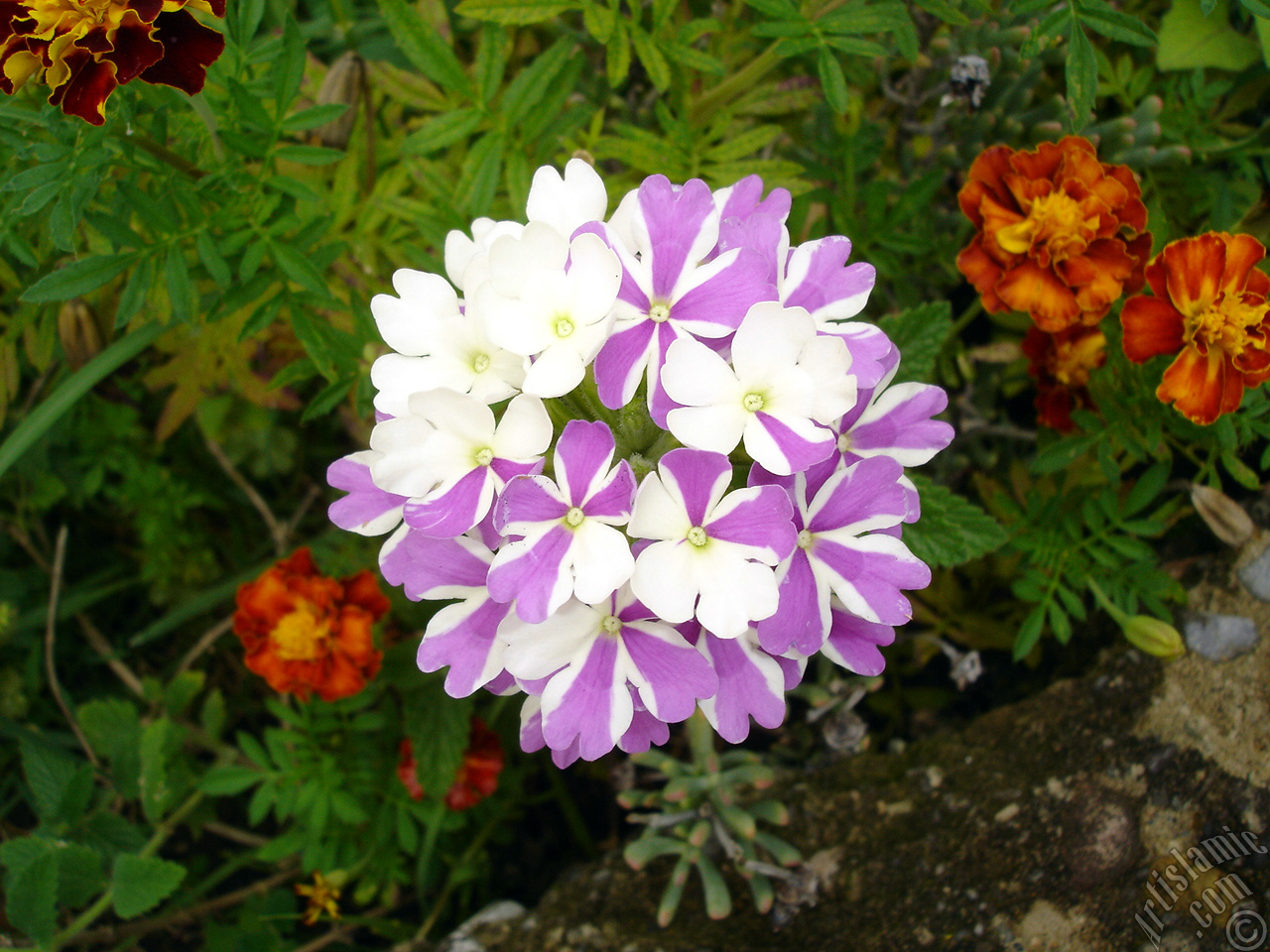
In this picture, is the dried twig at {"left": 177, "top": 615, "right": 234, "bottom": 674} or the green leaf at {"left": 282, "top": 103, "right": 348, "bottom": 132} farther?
the dried twig at {"left": 177, "top": 615, "right": 234, "bottom": 674}

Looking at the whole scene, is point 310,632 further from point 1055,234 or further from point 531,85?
point 1055,234

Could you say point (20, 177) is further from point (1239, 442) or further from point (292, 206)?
point (1239, 442)

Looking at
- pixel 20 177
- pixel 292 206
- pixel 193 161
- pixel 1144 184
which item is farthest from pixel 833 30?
pixel 20 177

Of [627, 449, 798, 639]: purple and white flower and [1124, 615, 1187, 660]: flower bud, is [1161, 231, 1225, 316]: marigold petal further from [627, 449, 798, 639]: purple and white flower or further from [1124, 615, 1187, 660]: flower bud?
[627, 449, 798, 639]: purple and white flower

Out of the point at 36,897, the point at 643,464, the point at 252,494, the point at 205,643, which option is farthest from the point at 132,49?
the point at 205,643

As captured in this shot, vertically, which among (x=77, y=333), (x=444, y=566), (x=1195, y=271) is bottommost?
(x=77, y=333)

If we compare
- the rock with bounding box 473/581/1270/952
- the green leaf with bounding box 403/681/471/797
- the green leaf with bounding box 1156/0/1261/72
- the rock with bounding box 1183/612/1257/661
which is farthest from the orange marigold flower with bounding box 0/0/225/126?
the rock with bounding box 1183/612/1257/661

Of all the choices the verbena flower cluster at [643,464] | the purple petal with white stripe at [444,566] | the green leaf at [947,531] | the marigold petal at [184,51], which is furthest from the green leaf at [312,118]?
the green leaf at [947,531]

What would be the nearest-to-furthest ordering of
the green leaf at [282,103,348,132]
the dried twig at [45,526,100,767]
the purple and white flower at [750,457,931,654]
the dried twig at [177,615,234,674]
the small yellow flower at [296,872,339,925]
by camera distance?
1. the purple and white flower at [750,457,931,654]
2. the green leaf at [282,103,348,132]
3. the small yellow flower at [296,872,339,925]
4. the dried twig at [45,526,100,767]
5. the dried twig at [177,615,234,674]
